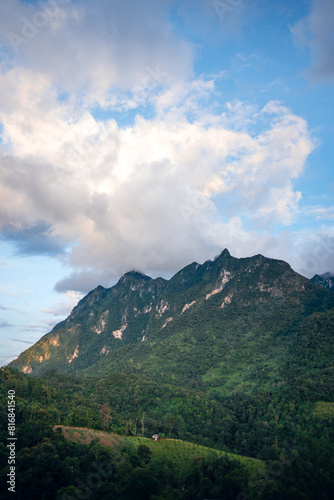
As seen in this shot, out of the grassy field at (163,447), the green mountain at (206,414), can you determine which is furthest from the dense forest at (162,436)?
the grassy field at (163,447)

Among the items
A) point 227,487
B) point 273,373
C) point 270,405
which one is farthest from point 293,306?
point 227,487

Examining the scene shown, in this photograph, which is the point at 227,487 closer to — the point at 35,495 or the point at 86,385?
the point at 35,495

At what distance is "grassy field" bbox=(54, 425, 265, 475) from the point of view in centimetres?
6844

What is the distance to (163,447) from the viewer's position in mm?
76250

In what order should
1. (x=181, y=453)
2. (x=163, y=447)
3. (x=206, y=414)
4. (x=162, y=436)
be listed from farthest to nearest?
(x=206, y=414) → (x=162, y=436) → (x=163, y=447) → (x=181, y=453)

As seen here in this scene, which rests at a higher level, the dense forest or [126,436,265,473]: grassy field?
the dense forest

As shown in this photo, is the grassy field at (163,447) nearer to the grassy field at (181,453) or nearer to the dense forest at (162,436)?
the grassy field at (181,453)

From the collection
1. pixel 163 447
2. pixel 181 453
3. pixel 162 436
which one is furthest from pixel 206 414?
pixel 181 453

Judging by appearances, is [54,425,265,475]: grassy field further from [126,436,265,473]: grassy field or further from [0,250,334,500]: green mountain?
[0,250,334,500]: green mountain

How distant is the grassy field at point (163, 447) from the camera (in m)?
68.4

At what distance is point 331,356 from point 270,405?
35259mm

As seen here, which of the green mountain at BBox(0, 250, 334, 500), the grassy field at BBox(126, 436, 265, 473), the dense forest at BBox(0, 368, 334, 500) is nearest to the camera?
the dense forest at BBox(0, 368, 334, 500)

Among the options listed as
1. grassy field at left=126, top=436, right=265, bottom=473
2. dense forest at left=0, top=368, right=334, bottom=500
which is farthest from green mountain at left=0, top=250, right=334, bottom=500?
grassy field at left=126, top=436, right=265, bottom=473

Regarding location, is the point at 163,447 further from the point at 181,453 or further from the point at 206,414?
the point at 206,414
